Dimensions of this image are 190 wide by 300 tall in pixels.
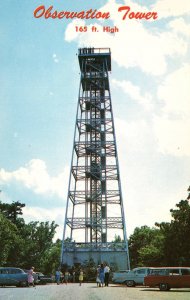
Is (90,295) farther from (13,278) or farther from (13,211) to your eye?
(13,211)

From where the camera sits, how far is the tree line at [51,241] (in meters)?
38.5

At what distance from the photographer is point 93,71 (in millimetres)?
46969

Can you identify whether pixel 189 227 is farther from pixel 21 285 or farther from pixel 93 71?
pixel 93 71

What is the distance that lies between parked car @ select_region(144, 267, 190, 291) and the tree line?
47.3 feet

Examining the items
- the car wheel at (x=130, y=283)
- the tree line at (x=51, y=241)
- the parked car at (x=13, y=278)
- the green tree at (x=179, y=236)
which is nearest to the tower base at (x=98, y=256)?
the tree line at (x=51, y=241)

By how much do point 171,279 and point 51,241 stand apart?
132 ft

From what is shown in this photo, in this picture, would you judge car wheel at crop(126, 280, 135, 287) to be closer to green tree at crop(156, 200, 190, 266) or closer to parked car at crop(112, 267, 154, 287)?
parked car at crop(112, 267, 154, 287)

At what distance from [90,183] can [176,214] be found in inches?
375

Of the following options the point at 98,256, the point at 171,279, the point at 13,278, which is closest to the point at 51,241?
the point at 98,256

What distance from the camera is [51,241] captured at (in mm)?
59625

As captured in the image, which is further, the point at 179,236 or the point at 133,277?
the point at 179,236

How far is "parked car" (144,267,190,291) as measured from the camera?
21422mm

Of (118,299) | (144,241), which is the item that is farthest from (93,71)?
(144,241)

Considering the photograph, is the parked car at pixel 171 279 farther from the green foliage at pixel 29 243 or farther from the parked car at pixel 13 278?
the green foliage at pixel 29 243
